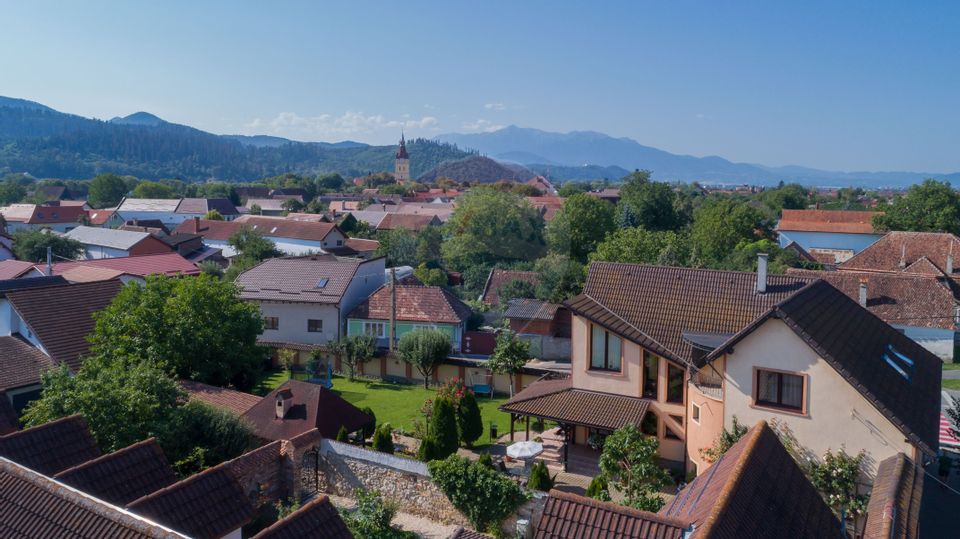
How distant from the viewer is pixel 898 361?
637 inches

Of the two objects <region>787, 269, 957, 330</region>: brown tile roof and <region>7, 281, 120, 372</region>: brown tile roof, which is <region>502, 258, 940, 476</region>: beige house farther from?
<region>787, 269, 957, 330</region>: brown tile roof

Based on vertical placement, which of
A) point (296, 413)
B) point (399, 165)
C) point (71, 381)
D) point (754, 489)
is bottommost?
point (296, 413)

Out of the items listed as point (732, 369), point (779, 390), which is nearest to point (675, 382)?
point (732, 369)

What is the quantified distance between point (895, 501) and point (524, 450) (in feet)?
26.9

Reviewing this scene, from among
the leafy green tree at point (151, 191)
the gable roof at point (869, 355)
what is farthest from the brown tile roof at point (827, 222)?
the leafy green tree at point (151, 191)

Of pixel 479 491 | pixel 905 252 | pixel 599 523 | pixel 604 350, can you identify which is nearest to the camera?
pixel 599 523

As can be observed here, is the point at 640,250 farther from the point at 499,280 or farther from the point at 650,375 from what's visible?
the point at 650,375

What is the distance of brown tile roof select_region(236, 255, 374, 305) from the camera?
1200 inches

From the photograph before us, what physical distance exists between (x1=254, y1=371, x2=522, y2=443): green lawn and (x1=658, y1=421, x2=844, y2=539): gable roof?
12.2 meters

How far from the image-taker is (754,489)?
746cm

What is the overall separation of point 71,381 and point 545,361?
62.9 feet

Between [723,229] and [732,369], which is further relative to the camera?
[723,229]

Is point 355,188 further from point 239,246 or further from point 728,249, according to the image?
point 728,249

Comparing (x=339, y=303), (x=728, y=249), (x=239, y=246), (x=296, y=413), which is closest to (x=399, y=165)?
(x=239, y=246)
